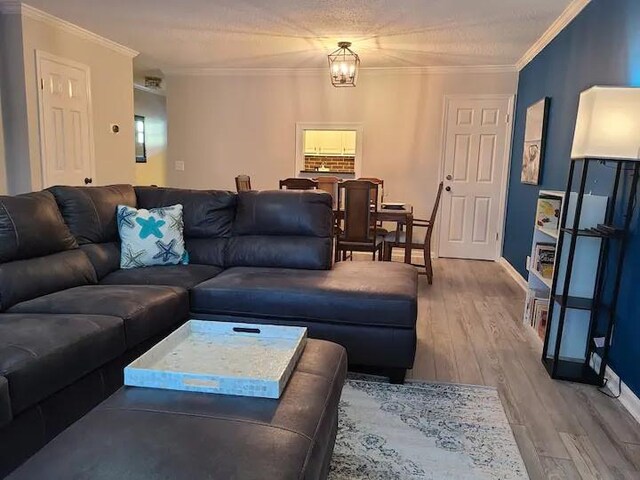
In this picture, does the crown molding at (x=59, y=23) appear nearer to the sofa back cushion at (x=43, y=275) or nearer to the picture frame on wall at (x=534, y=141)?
the sofa back cushion at (x=43, y=275)

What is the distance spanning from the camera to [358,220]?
426 centimetres

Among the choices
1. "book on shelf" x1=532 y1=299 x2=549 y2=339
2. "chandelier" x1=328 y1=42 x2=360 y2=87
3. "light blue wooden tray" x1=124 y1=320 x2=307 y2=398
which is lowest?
"book on shelf" x1=532 y1=299 x2=549 y2=339

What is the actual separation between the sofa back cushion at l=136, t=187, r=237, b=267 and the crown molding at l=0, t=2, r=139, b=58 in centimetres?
217

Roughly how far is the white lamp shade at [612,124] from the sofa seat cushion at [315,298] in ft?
3.88

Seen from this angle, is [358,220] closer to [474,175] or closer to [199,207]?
[199,207]

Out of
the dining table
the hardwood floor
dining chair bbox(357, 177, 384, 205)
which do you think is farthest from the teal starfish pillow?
dining chair bbox(357, 177, 384, 205)

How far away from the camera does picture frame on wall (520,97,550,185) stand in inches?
169

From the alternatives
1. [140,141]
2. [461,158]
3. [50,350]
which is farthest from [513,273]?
[140,141]

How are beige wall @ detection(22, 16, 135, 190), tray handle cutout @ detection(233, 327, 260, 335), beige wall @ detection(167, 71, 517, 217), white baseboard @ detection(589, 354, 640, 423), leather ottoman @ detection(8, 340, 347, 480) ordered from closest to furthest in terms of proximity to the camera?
leather ottoman @ detection(8, 340, 347, 480)
tray handle cutout @ detection(233, 327, 260, 335)
white baseboard @ detection(589, 354, 640, 423)
beige wall @ detection(22, 16, 135, 190)
beige wall @ detection(167, 71, 517, 217)

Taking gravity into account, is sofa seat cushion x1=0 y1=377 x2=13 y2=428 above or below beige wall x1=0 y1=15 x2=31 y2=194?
below

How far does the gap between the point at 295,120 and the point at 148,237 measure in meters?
3.75

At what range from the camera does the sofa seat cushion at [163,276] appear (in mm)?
2648

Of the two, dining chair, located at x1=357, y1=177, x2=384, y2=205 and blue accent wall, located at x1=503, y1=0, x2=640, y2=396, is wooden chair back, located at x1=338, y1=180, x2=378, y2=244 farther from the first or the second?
blue accent wall, located at x1=503, y1=0, x2=640, y2=396

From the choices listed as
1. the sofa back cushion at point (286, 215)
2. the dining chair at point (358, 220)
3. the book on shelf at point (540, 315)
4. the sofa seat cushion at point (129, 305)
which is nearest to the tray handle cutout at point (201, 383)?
the sofa seat cushion at point (129, 305)
